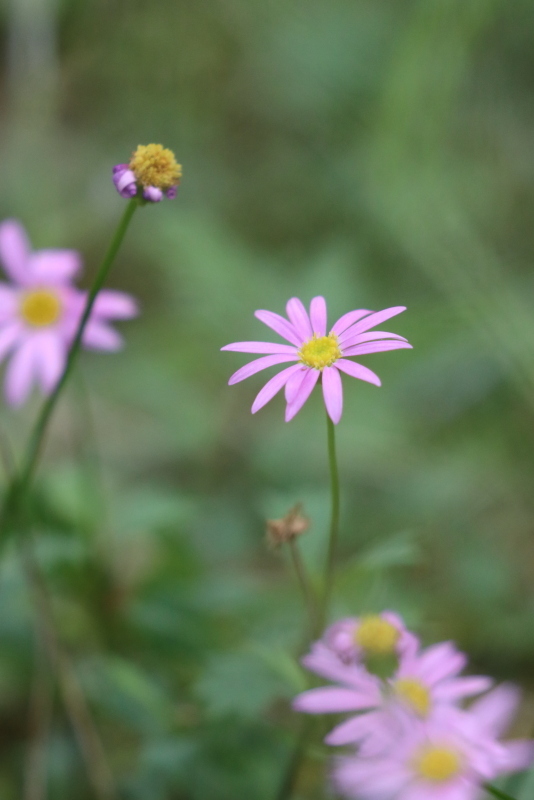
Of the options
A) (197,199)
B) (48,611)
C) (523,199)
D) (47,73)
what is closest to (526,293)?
→ (523,199)

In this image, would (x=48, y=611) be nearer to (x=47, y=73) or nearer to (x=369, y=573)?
(x=369, y=573)

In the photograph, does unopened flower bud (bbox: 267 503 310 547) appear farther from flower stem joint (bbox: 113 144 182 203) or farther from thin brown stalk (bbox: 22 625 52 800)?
thin brown stalk (bbox: 22 625 52 800)

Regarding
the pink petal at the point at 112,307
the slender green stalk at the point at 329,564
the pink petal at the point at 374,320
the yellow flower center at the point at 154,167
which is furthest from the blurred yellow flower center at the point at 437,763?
the pink petal at the point at 112,307

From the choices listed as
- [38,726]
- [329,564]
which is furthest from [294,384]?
[38,726]

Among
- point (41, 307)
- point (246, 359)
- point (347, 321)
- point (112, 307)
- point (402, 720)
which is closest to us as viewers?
point (402, 720)

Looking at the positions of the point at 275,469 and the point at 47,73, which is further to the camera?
the point at 47,73

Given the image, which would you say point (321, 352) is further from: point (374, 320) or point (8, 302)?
point (8, 302)

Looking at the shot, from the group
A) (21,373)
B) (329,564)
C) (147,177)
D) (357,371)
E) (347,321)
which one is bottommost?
(329,564)
